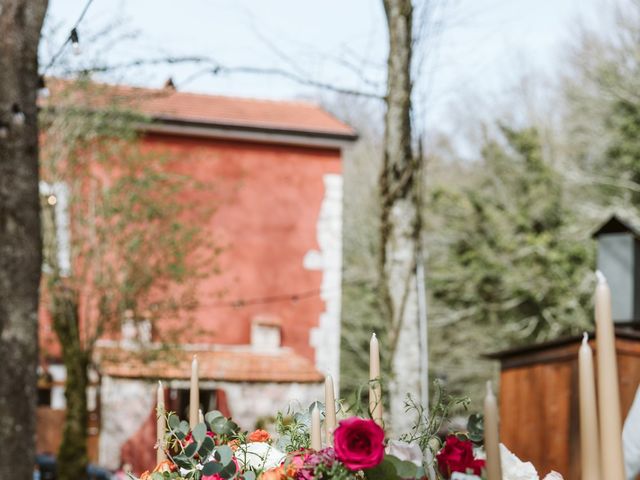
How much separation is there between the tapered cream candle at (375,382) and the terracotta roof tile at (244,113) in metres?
11.9

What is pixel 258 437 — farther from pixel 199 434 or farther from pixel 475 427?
pixel 475 427

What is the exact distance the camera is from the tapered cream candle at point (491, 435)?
100 centimetres

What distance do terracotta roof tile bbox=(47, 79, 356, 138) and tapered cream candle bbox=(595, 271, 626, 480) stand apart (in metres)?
12.5

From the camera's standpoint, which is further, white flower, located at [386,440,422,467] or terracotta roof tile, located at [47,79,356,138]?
terracotta roof tile, located at [47,79,356,138]

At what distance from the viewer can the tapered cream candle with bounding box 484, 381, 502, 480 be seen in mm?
1000

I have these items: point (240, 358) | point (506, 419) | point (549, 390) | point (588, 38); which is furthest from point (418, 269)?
point (588, 38)

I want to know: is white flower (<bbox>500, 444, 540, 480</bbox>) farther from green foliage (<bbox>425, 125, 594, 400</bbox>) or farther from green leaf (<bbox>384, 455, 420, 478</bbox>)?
green foliage (<bbox>425, 125, 594, 400</bbox>)

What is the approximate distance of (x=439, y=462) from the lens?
1.31m

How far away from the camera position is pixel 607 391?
0.95 meters

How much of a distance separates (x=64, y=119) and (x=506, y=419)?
7.09 m

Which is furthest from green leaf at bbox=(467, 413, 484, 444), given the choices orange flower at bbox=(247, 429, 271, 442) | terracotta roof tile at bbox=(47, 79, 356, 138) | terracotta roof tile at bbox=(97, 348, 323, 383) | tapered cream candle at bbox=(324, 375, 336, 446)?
terracotta roof tile at bbox=(47, 79, 356, 138)

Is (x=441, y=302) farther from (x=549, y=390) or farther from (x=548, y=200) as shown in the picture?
(x=549, y=390)

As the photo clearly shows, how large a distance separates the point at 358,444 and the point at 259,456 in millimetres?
366

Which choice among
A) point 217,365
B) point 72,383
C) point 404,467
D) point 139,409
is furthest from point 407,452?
point 139,409
